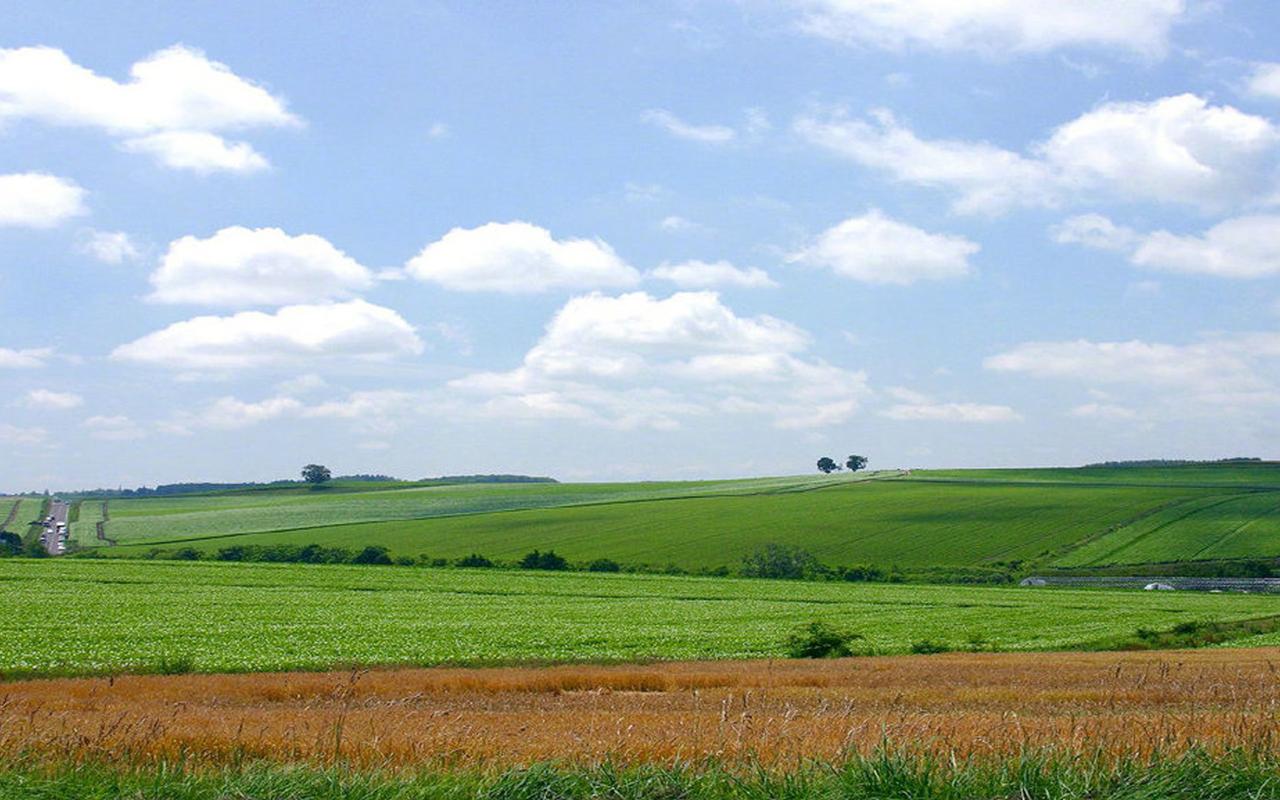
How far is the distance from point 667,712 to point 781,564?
76.3 metres

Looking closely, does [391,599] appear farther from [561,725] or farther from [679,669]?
[561,725]

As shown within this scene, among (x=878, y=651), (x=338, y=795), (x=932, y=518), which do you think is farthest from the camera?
(x=932, y=518)

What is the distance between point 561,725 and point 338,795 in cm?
655

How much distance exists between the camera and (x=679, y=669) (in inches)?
1148

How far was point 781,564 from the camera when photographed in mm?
90000

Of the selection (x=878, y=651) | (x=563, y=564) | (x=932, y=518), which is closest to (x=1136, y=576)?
(x=932, y=518)

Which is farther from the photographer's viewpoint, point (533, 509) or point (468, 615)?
point (533, 509)

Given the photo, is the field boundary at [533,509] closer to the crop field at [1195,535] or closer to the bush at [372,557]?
the bush at [372,557]

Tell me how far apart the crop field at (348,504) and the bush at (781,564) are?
169 feet

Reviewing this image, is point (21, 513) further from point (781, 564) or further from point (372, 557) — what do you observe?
point (781, 564)

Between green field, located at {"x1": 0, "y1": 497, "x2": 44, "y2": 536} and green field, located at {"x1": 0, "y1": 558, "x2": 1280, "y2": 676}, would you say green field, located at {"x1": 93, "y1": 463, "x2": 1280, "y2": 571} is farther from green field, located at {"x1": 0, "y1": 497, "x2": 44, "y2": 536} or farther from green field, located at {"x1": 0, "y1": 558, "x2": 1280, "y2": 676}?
green field, located at {"x1": 0, "y1": 558, "x2": 1280, "y2": 676}

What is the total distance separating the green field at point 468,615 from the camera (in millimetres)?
35594

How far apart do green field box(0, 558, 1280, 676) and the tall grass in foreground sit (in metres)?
26.1

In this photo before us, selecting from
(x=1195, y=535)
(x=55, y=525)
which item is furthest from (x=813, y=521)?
(x=55, y=525)
